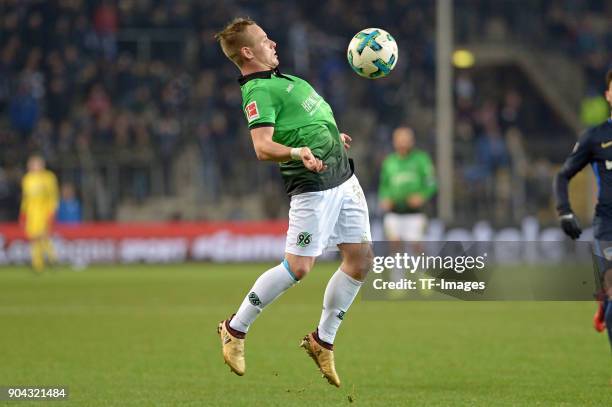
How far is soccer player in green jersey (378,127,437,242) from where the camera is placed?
16234mm

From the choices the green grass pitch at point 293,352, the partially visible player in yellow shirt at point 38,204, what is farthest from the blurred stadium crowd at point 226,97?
the green grass pitch at point 293,352

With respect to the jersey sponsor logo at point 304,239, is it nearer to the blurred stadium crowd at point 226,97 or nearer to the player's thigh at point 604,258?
the player's thigh at point 604,258

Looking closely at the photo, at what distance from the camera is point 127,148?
78.9 ft

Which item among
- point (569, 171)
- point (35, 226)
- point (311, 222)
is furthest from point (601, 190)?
point (35, 226)

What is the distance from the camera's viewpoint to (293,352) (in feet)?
33.2

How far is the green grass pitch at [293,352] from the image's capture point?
297 inches

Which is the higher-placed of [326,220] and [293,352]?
[326,220]

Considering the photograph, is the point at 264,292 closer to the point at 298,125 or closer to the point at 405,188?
the point at 298,125

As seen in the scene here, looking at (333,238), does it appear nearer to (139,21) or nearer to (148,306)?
(148,306)

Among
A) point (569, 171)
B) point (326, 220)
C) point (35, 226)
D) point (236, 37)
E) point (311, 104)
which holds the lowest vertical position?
point (35, 226)

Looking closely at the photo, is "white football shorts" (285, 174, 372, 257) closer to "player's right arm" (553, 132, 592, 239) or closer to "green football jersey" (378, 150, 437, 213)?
"player's right arm" (553, 132, 592, 239)

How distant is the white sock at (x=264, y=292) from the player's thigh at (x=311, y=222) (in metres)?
0.15

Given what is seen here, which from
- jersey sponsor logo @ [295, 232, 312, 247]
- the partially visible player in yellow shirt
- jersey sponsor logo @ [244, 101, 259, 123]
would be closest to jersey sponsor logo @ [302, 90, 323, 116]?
jersey sponsor logo @ [244, 101, 259, 123]

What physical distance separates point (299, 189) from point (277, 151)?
50cm
